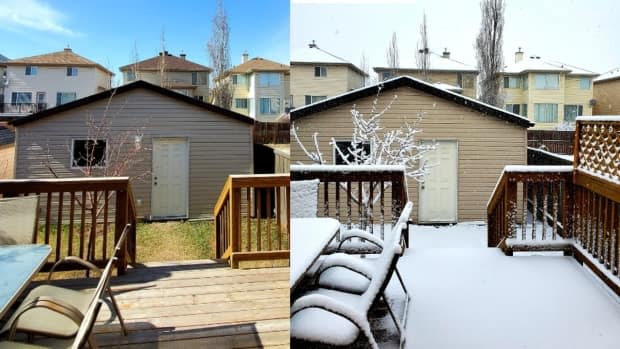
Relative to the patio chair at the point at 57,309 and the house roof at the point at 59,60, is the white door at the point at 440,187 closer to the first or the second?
the patio chair at the point at 57,309

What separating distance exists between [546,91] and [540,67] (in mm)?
193

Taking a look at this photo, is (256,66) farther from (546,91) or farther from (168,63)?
(546,91)

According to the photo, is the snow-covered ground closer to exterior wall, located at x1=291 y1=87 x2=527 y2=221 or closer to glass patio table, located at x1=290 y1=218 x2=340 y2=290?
exterior wall, located at x1=291 y1=87 x2=527 y2=221

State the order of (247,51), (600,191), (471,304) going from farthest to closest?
(471,304) → (600,191) → (247,51)

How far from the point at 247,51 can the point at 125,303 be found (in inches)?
36.5

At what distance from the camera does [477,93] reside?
2.21m

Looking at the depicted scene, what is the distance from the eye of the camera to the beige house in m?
2.15

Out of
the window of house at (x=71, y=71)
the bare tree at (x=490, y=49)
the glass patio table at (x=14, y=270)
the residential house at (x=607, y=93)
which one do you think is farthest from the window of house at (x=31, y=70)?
the residential house at (x=607, y=93)

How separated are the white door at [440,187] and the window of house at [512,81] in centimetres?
33

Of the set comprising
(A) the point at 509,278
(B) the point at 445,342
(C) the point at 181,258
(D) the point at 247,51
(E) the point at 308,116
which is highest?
(D) the point at 247,51

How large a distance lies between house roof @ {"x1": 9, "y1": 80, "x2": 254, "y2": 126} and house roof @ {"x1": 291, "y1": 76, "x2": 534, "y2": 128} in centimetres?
36

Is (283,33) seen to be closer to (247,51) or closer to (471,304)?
(247,51)

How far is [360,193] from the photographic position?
2188mm

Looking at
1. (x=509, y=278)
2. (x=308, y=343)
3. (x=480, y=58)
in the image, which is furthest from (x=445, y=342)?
(x=480, y=58)
